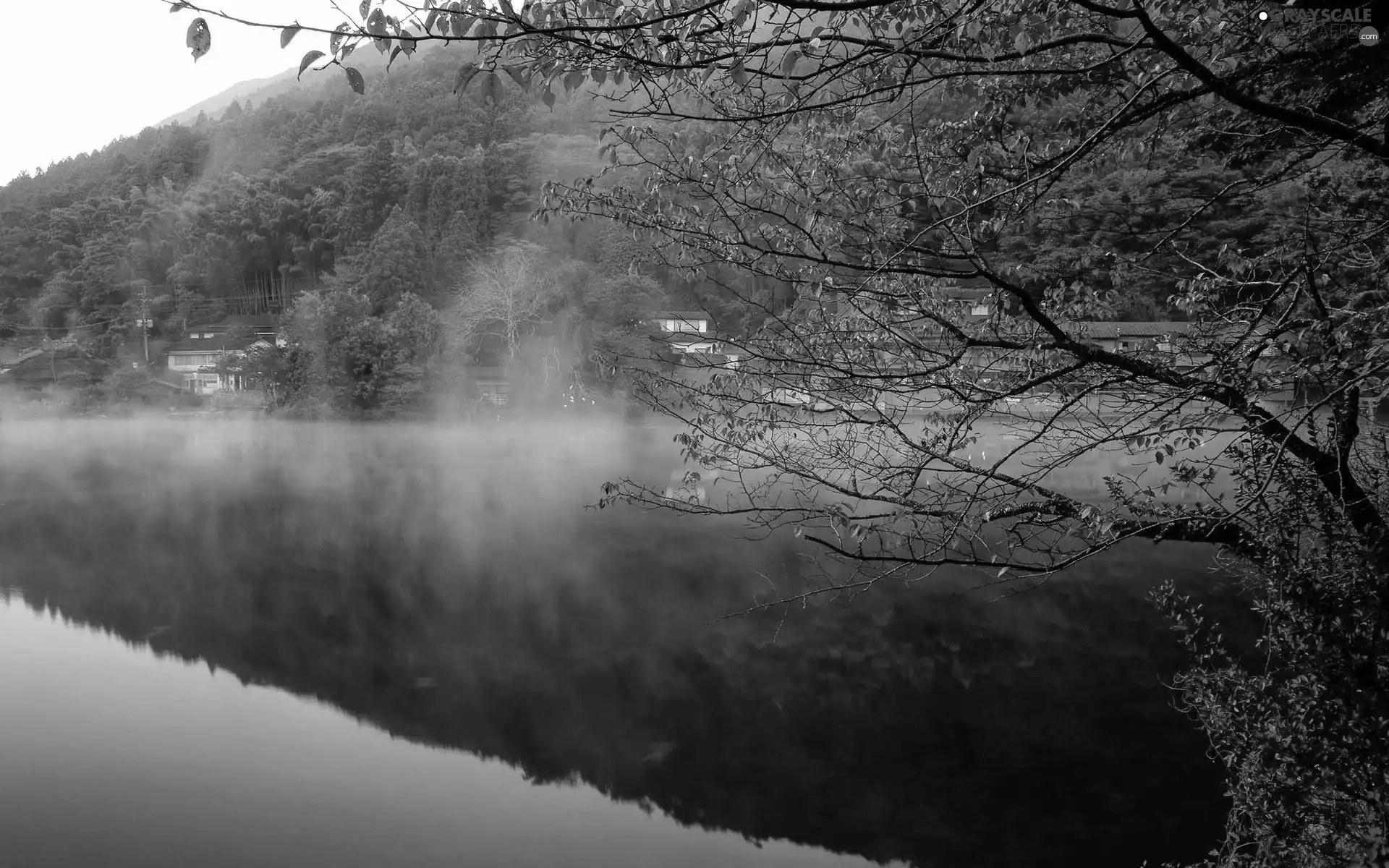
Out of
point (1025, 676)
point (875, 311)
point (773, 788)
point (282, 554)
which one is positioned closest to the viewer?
point (875, 311)

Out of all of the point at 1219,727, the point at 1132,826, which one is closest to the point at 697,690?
the point at 1132,826

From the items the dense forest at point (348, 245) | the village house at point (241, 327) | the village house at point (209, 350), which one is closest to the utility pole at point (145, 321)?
the dense forest at point (348, 245)

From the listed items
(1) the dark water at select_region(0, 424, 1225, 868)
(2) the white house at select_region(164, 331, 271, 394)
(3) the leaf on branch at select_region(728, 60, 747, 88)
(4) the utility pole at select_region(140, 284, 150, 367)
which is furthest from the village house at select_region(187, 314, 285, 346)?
(3) the leaf on branch at select_region(728, 60, 747, 88)

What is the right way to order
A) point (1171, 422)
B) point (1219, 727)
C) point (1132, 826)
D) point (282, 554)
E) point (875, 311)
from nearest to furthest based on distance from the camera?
point (1171, 422) → point (875, 311) → point (1219, 727) → point (1132, 826) → point (282, 554)

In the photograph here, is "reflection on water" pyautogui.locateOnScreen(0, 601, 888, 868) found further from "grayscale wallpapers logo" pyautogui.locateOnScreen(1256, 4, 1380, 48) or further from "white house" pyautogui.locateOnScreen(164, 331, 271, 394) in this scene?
"white house" pyautogui.locateOnScreen(164, 331, 271, 394)

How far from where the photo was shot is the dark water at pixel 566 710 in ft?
21.8

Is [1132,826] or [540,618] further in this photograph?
[540,618]

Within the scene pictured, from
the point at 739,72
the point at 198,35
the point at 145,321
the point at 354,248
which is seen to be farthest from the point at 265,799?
the point at 145,321

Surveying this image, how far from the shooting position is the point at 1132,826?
6.30 m

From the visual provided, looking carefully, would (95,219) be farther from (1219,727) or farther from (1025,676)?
(1219,727)

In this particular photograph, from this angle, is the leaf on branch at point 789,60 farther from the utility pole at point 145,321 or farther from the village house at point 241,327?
the utility pole at point 145,321

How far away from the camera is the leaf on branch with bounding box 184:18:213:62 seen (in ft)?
5.52

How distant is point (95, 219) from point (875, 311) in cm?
4946

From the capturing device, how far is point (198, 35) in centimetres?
169
